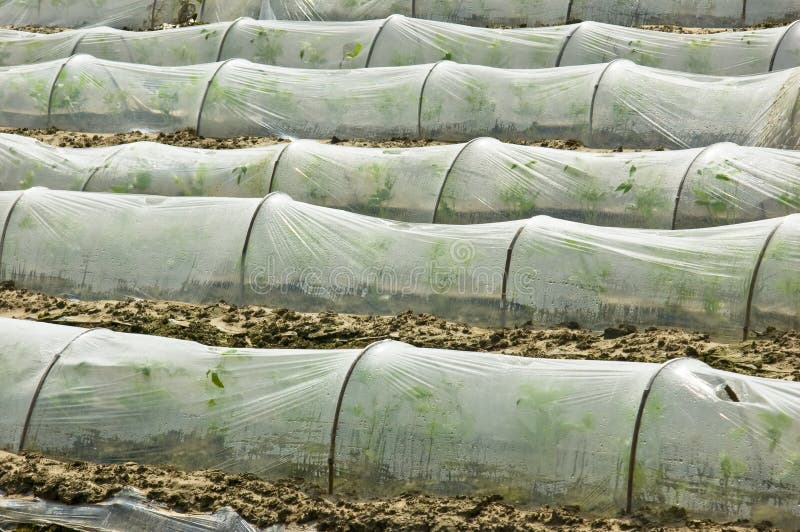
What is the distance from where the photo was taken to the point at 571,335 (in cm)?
1140

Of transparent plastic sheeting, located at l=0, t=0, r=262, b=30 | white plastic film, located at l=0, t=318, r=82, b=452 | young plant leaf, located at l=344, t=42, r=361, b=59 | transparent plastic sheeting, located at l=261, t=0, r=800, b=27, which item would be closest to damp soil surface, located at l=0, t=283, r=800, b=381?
white plastic film, located at l=0, t=318, r=82, b=452

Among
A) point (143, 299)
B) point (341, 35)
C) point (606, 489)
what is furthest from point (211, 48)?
point (606, 489)

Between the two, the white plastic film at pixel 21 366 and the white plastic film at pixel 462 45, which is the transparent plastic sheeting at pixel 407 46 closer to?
the white plastic film at pixel 462 45

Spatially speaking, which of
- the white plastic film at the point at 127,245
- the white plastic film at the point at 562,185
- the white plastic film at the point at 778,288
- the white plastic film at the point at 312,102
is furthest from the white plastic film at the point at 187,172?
the white plastic film at the point at 778,288

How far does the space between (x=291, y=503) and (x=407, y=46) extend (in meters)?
10.8

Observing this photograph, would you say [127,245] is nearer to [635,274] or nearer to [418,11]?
[635,274]

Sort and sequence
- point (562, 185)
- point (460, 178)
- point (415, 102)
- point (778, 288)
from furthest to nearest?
point (415, 102) < point (460, 178) < point (562, 185) < point (778, 288)

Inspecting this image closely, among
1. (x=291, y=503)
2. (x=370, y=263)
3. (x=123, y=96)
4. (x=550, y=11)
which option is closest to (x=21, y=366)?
(x=291, y=503)

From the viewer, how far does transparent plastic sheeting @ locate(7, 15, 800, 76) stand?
16.6 m

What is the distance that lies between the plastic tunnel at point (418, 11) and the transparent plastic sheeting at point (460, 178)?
5761 millimetres

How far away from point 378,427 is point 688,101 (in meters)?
7.87

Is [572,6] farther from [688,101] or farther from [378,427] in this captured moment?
[378,427]

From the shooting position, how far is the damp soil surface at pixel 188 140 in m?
15.8

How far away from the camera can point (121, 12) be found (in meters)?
22.0
